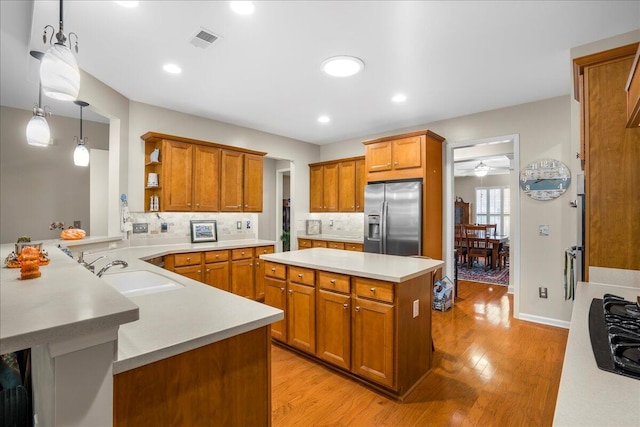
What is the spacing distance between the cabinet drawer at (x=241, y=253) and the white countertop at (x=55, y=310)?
3.12 meters

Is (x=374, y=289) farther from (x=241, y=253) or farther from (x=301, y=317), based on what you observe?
(x=241, y=253)

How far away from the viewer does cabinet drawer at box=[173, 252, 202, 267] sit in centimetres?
370

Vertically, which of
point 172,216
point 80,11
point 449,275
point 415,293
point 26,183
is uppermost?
point 80,11

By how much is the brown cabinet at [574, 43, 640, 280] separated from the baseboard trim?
2162 mm

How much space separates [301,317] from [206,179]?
2.53 meters

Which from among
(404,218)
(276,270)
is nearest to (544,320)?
(404,218)

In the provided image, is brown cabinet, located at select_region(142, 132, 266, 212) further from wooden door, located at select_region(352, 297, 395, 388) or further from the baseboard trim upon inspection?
the baseboard trim

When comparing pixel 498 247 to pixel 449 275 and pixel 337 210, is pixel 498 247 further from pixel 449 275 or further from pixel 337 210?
pixel 337 210

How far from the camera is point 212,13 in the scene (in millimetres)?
2139

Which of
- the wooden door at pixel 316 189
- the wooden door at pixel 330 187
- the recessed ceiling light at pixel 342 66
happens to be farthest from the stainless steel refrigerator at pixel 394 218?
the recessed ceiling light at pixel 342 66

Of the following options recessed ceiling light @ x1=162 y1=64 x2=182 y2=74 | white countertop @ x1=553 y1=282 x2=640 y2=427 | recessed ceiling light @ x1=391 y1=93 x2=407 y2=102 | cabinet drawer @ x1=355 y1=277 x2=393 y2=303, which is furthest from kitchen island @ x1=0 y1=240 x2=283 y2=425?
recessed ceiling light @ x1=391 y1=93 x2=407 y2=102

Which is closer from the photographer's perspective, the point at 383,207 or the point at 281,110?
the point at 281,110

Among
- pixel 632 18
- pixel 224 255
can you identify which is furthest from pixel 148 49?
pixel 632 18

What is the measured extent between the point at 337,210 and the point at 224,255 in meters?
2.31
